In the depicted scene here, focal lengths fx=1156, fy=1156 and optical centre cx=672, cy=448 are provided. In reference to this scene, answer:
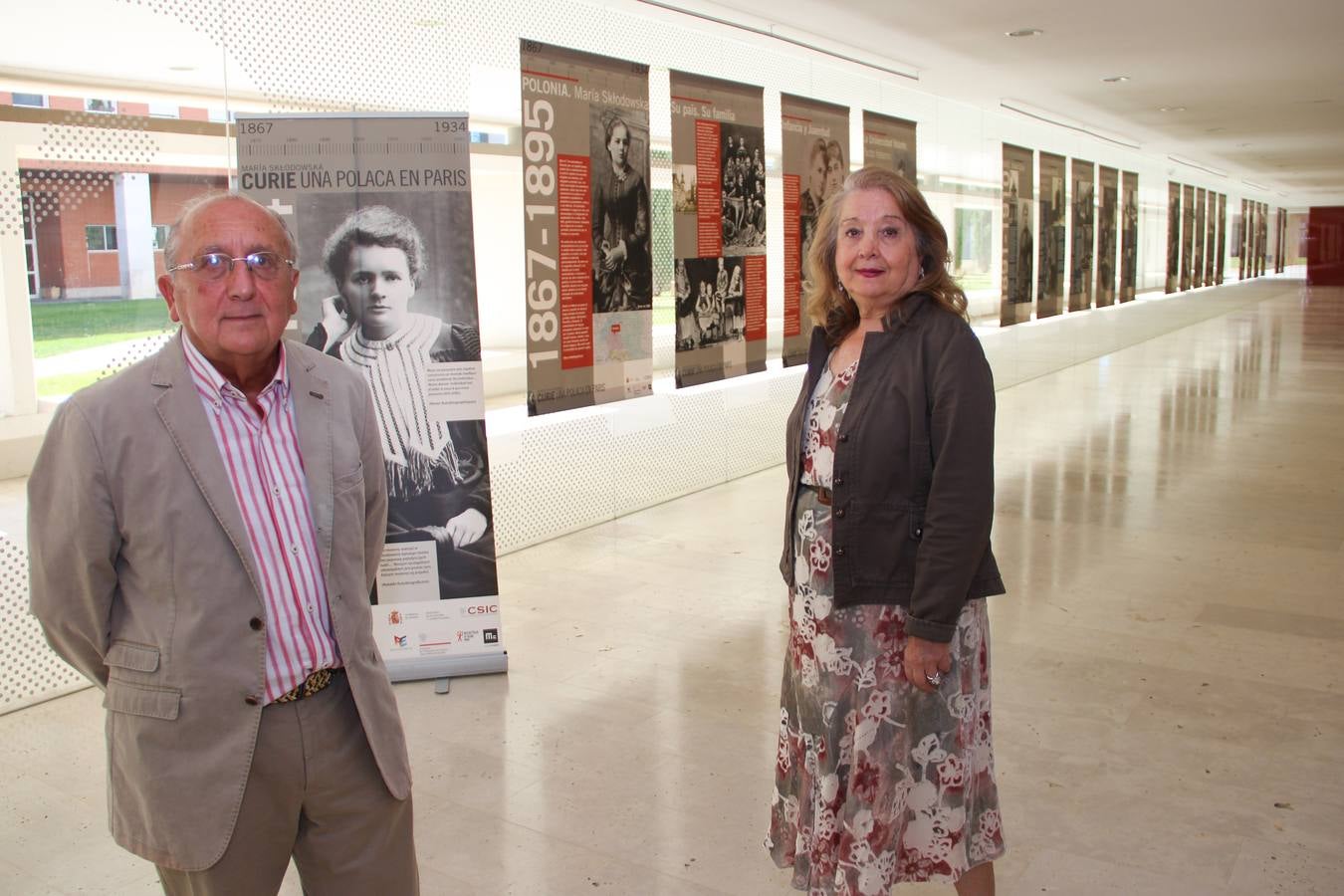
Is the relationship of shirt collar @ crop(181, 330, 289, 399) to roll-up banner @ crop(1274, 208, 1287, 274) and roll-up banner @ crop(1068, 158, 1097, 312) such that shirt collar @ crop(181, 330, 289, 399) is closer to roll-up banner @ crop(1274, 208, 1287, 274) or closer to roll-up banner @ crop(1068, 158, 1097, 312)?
roll-up banner @ crop(1068, 158, 1097, 312)

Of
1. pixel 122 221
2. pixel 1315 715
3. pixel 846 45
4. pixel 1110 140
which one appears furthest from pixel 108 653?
pixel 1110 140

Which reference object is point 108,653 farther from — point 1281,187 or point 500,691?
point 1281,187

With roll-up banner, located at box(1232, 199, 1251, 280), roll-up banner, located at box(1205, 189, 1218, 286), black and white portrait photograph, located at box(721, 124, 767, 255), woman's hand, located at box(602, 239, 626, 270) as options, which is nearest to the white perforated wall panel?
woman's hand, located at box(602, 239, 626, 270)

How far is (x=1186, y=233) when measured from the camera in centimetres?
2327

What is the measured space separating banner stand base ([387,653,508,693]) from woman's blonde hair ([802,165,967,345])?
7.69 ft

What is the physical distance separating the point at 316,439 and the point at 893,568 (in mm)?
1104

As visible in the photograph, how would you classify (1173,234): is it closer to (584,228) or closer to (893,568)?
(584,228)

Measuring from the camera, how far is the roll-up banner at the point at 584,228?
5.56m

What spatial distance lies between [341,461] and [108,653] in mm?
448

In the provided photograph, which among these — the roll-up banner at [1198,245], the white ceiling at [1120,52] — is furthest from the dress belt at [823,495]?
the roll-up banner at [1198,245]

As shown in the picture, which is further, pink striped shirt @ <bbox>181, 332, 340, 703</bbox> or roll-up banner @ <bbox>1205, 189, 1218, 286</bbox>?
roll-up banner @ <bbox>1205, 189, 1218, 286</bbox>

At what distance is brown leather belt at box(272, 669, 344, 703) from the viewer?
1794mm

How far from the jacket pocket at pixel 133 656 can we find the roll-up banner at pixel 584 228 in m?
3.93

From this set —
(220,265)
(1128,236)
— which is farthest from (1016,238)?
(220,265)
